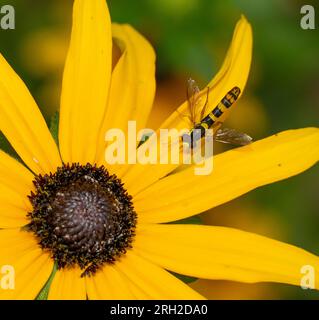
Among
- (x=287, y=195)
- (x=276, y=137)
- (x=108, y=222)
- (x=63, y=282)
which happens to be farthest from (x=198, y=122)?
(x=287, y=195)

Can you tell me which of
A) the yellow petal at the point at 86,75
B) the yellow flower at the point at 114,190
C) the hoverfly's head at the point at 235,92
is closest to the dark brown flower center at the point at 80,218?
the yellow flower at the point at 114,190

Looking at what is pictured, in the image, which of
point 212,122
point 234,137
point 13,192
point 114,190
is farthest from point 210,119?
point 13,192

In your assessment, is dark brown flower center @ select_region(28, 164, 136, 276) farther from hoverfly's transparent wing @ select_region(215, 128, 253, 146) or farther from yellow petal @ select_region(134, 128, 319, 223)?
hoverfly's transparent wing @ select_region(215, 128, 253, 146)

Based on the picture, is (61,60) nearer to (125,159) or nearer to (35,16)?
(35,16)

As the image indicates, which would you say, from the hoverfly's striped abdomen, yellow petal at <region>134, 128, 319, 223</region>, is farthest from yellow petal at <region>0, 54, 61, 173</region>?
the hoverfly's striped abdomen

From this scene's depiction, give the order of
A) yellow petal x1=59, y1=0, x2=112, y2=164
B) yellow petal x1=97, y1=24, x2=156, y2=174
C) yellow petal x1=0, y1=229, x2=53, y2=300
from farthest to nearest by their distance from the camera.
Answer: yellow petal x1=97, y1=24, x2=156, y2=174
yellow petal x1=59, y1=0, x2=112, y2=164
yellow petal x1=0, y1=229, x2=53, y2=300

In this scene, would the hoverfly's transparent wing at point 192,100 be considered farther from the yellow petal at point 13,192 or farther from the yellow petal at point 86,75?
the yellow petal at point 13,192
